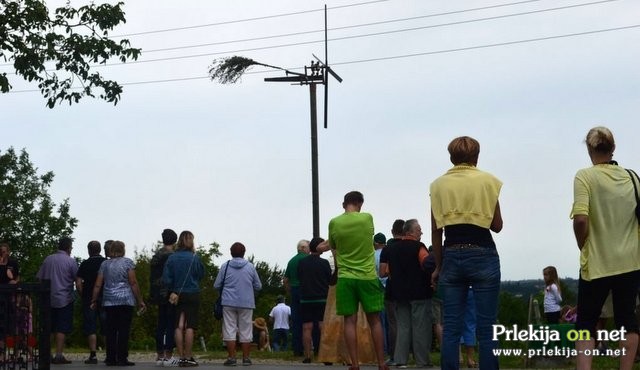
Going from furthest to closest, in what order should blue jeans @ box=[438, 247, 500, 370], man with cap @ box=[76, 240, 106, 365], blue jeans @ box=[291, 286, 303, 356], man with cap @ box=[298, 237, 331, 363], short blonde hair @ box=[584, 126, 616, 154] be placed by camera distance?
blue jeans @ box=[291, 286, 303, 356] → man with cap @ box=[298, 237, 331, 363] → man with cap @ box=[76, 240, 106, 365] → short blonde hair @ box=[584, 126, 616, 154] → blue jeans @ box=[438, 247, 500, 370]

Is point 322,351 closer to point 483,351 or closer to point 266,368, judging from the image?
point 266,368

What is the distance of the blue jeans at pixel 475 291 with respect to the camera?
9844mm

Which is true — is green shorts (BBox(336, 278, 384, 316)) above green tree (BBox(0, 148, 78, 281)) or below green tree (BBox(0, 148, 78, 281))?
below

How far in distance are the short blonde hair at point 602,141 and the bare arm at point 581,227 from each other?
643 millimetres

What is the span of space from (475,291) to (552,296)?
10536 millimetres

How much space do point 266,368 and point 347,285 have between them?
4.56m

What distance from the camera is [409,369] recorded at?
17047mm

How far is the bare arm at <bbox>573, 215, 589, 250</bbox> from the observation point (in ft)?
31.5

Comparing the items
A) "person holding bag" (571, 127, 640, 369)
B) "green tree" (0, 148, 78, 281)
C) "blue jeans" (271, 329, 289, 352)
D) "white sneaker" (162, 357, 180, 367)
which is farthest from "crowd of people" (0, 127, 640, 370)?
"green tree" (0, 148, 78, 281)

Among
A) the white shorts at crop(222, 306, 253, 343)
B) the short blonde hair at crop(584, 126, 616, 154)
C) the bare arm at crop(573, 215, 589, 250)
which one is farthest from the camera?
the white shorts at crop(222, 306, 253, 343)

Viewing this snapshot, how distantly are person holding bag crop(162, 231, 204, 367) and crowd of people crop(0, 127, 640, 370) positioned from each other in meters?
0.02

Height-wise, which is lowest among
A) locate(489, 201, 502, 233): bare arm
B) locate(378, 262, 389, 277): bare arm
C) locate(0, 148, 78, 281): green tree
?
locate(489, 201, 502, 233): bare arm

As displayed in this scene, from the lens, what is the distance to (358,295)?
1392 centimetres

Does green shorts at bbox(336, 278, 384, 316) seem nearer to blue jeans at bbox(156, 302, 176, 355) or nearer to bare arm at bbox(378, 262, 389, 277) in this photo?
bare arm at bbox(378, 262, 389, 277)
